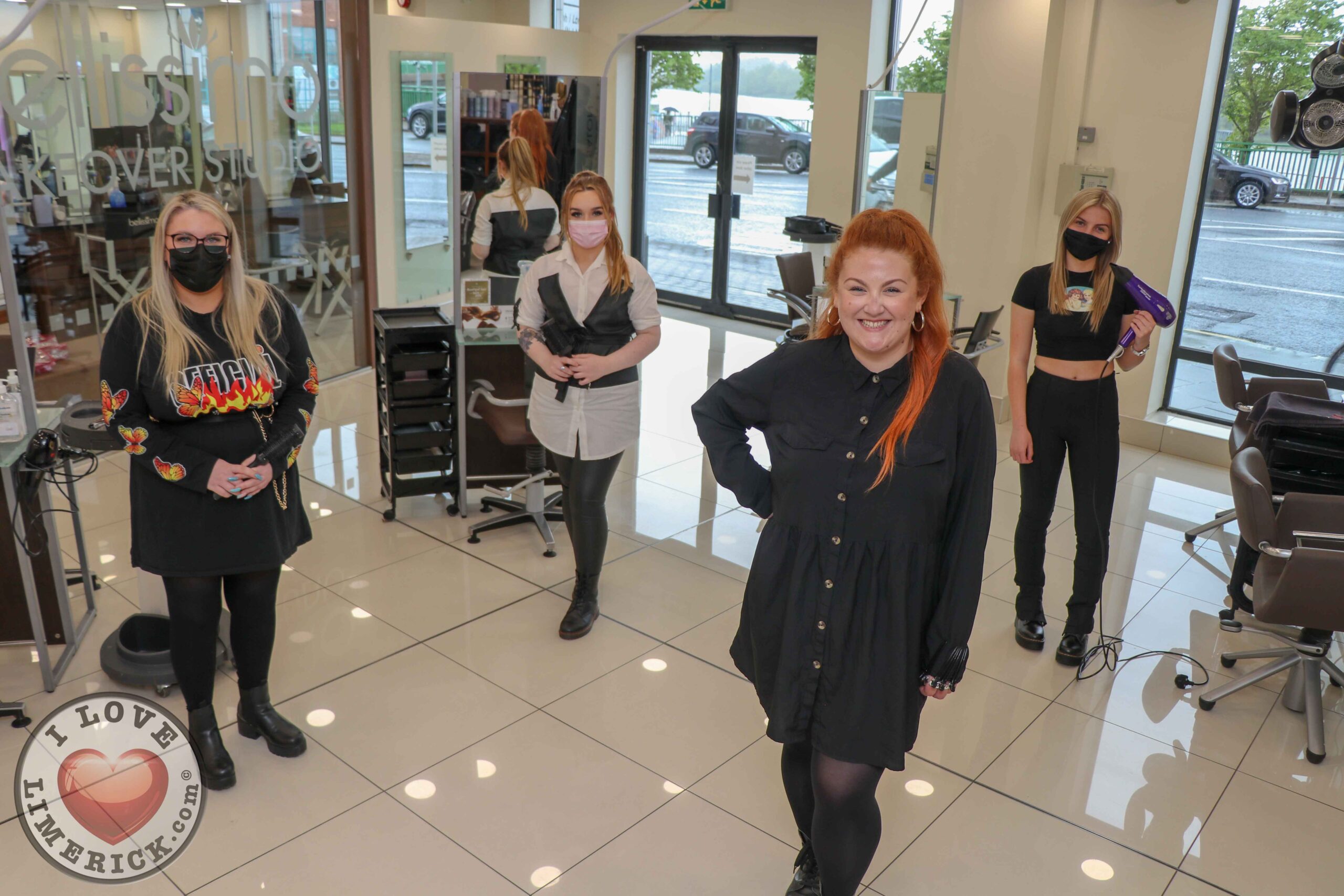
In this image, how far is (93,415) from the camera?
3.53 m

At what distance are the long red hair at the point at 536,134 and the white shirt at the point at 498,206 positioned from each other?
0.08 meters

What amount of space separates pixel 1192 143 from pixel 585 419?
4.19 metres

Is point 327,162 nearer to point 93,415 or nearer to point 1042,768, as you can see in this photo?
point 93,415

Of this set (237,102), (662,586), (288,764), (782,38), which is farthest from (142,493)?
(782,38)

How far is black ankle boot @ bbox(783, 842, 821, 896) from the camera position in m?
2.50

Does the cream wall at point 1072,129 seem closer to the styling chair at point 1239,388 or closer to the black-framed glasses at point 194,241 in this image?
the styling chair at point 1239,388

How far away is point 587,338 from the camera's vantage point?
11.9 ft

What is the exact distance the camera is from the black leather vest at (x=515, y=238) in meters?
4.51

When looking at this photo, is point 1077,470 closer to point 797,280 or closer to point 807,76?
point 797,280

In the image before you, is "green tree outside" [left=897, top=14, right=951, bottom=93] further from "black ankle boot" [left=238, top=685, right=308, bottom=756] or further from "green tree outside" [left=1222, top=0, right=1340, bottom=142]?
"black ankle boot" [left=238, top=685, right=308, bottom=756]

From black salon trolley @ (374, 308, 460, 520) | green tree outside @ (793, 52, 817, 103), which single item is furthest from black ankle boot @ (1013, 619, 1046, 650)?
green tree outside @ (793, 52, 817, 103)

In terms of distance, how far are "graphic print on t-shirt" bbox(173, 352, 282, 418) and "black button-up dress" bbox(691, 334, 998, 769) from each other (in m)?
1.34

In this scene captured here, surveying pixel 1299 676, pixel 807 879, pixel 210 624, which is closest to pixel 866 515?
pixel 807 879

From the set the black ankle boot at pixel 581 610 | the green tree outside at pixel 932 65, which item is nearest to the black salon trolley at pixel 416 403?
the black ankle boot at pixel 581 610
